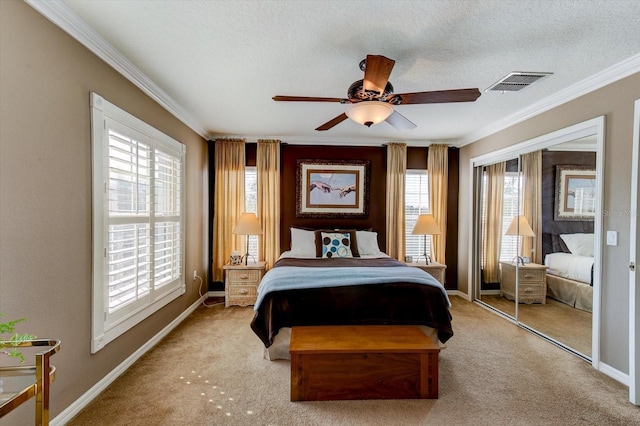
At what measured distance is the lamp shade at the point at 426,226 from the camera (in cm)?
468

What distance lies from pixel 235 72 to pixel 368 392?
9.46ft

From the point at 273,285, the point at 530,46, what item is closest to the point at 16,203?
the point at 273,285

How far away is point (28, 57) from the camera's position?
5.63 feet

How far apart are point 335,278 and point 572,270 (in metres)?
2.44

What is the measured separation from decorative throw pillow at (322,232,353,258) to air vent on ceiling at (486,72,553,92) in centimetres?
258

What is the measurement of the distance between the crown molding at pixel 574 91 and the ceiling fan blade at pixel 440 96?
1373 mm

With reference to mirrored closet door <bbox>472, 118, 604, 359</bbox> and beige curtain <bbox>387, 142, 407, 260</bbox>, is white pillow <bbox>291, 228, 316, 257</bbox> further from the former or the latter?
mirrored closet door <bbox>472, 118, 604, 359</bbox>

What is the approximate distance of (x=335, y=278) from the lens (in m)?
2.92

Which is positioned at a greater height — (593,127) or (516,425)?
(593,127)

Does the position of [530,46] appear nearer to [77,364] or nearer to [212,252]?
[77,364]

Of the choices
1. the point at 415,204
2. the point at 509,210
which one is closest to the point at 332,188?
the point at 415,204

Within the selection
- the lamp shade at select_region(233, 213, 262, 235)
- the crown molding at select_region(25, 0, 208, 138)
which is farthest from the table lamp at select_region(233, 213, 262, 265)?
the crown molding at select_region(25, 0, 208, 138)

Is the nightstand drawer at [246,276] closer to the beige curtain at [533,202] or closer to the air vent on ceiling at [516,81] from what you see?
the beige curtain at [533,202]

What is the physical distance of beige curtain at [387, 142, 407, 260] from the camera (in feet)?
16.6
